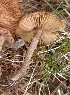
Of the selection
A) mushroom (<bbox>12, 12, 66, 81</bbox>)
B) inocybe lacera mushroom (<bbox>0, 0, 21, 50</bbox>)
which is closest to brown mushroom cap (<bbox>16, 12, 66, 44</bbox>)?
mushroom (<bbox>12, 12, 66, 81</bbox>)

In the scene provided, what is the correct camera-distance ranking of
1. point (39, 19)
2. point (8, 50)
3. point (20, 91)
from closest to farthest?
point (39, 19)
point (20, 91)
point (8, 50)

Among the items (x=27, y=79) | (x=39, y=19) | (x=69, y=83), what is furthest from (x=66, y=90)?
(x=39, y=19)

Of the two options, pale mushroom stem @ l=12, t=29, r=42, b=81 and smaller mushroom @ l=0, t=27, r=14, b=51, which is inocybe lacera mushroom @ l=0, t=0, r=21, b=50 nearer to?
smaller mushroom @ l=0, t=27, r=14, b=51

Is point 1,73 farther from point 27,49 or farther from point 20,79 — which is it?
point 27,49

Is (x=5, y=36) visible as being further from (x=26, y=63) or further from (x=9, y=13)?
(x=26, y=63)

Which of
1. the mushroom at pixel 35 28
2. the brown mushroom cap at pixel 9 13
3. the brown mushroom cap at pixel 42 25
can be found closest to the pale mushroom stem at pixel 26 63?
the mushroom at pixel 35 28

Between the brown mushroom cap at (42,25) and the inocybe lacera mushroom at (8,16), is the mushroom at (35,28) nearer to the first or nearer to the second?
the brown mushroom cap at (42,25)

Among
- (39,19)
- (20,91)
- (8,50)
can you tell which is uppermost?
(39,19)
